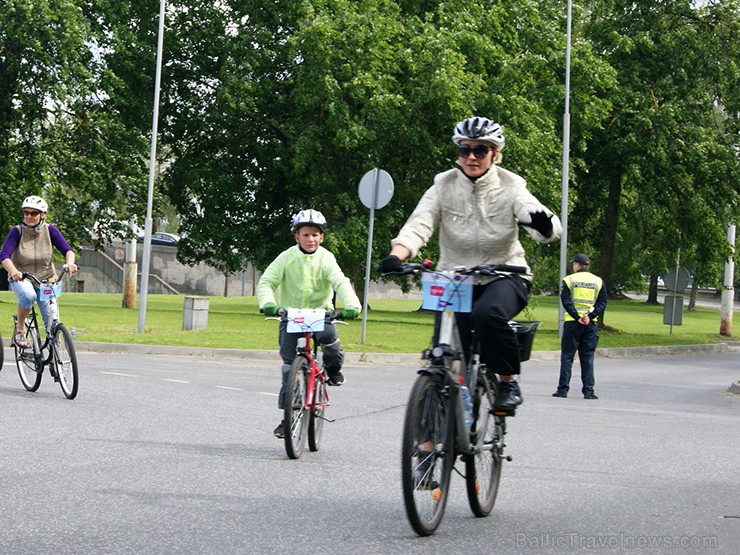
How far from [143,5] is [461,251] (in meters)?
30.8

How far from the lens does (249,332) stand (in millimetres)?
24922

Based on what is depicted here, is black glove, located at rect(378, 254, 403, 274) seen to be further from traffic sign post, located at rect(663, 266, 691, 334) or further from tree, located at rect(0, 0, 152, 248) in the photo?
Answer: tree, located at rect(0, 0, 152, 248)

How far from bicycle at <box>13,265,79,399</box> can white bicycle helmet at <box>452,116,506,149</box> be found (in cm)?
579

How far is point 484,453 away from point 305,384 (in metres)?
2.42

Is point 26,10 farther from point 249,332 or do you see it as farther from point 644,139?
point 644,139

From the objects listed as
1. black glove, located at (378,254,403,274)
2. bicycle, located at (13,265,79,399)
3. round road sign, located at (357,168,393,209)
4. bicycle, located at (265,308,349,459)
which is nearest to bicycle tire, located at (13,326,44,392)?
bicycle, located at (13,265,79,399)

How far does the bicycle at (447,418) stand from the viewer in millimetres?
5527

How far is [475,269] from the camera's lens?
236 inches

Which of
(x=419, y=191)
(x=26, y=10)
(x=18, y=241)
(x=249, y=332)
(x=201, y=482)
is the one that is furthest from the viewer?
(x=419, y=191)

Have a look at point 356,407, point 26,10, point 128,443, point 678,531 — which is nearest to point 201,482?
point 128,443

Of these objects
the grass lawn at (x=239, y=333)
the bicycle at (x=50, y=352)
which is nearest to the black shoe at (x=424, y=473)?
the bicycle at (x=50, y=352)

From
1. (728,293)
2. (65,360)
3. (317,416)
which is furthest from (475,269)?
(728,293)

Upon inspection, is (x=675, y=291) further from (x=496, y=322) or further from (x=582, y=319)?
(x=496, y=322)

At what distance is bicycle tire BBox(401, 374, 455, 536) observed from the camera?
17.8 feet
